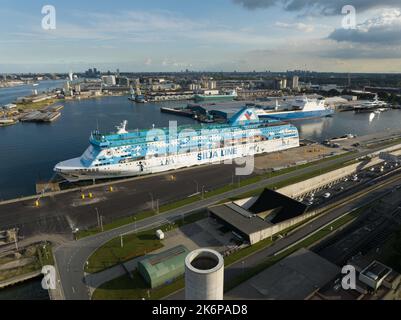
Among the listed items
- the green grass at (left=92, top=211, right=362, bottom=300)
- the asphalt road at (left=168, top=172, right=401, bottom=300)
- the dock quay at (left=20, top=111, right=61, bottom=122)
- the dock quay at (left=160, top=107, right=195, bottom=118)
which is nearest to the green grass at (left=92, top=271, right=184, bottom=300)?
the green grass at (left=92, top=211, right=362, bottom=300)

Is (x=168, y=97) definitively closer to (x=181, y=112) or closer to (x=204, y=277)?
(x=181, y=112)

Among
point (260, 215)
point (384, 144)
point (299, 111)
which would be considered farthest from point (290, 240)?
point (299, 111)

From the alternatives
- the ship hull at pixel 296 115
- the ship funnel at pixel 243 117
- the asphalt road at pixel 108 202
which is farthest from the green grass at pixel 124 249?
the ship hull at pixel 296 115

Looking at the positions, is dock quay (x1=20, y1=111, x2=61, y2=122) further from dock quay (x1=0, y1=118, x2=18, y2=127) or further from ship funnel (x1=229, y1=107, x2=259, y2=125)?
ship funnel (x1=229, y1=107, x2=259, y2=125)

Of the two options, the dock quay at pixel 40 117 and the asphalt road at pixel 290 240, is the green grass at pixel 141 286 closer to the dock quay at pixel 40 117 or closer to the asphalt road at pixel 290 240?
the asphalt road at pixel 290 240
